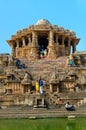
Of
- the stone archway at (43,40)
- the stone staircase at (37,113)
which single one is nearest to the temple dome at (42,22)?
the stone archway at (43,40)

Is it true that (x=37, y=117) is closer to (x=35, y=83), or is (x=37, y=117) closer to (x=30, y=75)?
(x=35, y=83)

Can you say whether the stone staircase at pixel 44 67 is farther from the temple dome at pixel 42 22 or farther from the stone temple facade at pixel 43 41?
the temple dome at pixel 42 22

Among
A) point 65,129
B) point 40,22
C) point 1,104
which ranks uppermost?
point 40,22

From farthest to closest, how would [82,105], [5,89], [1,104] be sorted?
[5,89], [1,104], [82,105]

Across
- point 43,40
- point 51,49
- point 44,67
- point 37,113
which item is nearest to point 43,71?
point 44,67

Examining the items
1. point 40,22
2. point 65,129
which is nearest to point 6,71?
point 40,22

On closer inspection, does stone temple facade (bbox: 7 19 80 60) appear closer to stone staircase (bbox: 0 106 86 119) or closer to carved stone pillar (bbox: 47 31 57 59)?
carved stone pillar (bbox: 47 31 57 59)

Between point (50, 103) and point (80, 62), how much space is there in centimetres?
1368

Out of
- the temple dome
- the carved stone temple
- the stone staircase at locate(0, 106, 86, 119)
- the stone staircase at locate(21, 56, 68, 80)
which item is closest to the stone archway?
the carved stone temple

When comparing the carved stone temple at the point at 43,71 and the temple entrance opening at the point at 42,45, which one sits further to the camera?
the temple entrance opening at the point at 42,45

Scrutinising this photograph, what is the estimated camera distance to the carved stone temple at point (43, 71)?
1195 inches

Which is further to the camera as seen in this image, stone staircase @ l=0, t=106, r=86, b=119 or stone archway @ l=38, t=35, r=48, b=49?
stone archway @ l=38, t=35, r=48, b=49

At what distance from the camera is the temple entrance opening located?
50150mm

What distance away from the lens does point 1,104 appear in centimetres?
3025
